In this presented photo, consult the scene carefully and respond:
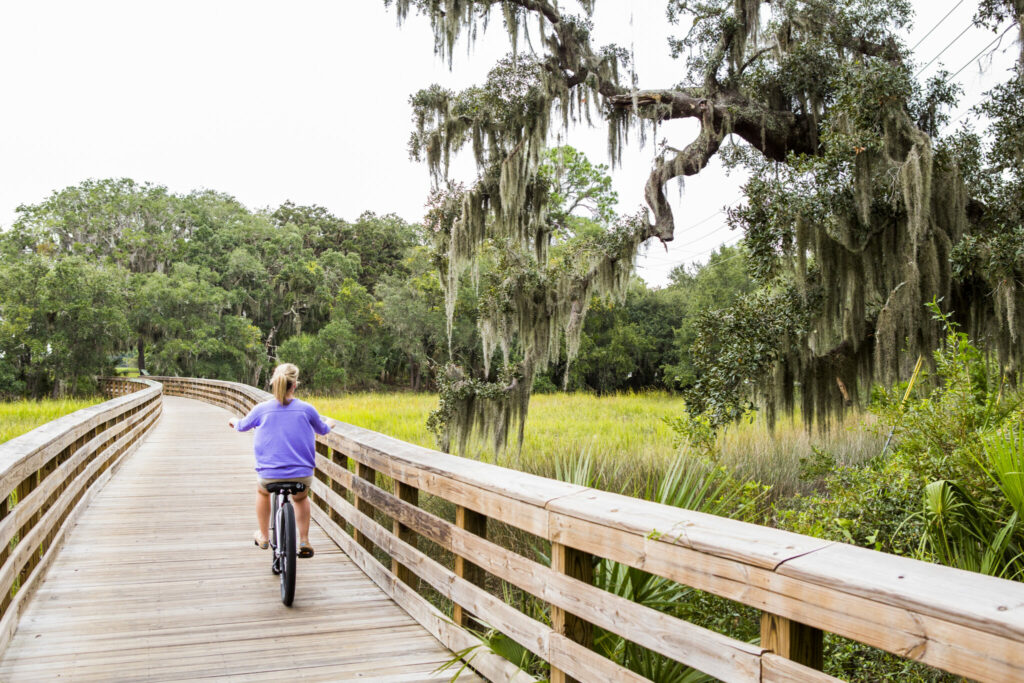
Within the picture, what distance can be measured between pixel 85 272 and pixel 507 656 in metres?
32.9

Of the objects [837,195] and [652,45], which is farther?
[652,45]

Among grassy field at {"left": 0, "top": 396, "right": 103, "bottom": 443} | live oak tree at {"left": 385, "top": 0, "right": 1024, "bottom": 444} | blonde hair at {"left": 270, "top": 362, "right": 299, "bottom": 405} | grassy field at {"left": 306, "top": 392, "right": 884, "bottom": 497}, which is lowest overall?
grassy field at {"left": 306, "top": 392, "right": 884, "bottom": 497}

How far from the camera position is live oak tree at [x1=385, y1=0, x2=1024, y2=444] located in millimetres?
8516


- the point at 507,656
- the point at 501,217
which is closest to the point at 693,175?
the point at 501,217

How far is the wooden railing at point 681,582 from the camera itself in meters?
1.39

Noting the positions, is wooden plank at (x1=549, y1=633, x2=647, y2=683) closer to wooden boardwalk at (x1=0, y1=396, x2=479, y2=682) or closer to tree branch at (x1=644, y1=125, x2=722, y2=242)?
wooden boardwalk at (x1=0, y1=396, x2=479, y2=682)

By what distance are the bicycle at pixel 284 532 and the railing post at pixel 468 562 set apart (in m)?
1.27

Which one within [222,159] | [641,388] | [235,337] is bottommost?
[641,388]

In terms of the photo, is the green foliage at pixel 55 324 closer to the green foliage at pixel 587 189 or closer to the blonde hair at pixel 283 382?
the green foliage at pixel 587 189

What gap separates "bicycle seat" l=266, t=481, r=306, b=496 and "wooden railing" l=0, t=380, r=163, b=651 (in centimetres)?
129

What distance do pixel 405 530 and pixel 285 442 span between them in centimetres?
101

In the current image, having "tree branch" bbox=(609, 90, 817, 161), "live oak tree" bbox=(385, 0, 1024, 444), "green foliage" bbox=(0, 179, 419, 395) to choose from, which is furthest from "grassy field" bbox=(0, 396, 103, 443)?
"tree branch" bbox=(609, 90, 817, 161)

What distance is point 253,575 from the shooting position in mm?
5172

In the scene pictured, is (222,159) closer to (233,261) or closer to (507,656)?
(233,261)
